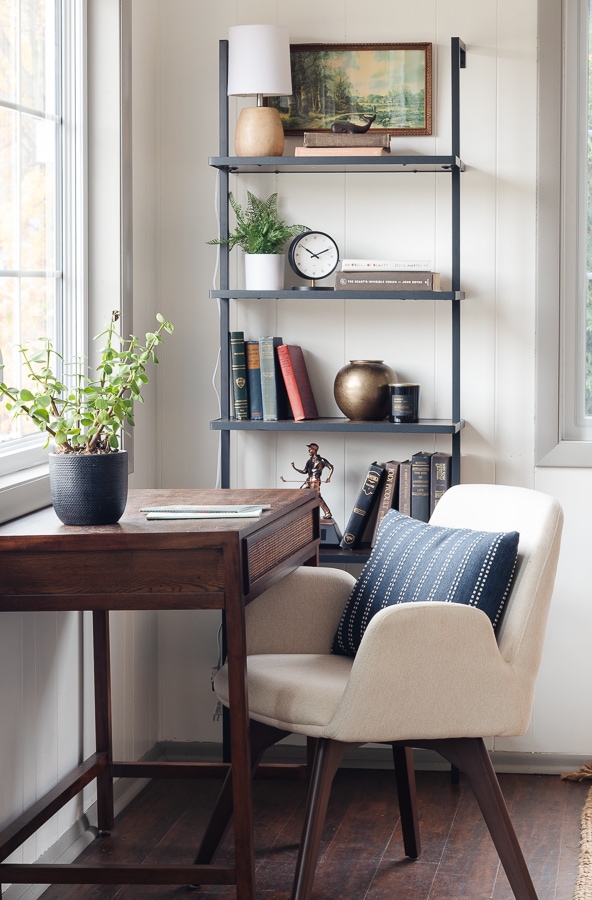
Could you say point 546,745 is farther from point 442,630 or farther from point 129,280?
point 129,280

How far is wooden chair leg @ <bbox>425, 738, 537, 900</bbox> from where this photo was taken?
2215 mm

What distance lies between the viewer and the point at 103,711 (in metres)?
2.75

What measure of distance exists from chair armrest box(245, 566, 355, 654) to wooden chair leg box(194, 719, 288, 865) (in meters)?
0.24

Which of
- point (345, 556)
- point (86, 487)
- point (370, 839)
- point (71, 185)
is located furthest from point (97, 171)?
point (370, 839)

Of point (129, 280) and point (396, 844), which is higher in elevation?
point (129, 280)

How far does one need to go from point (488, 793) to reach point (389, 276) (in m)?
1.39

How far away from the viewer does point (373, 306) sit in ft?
10.8

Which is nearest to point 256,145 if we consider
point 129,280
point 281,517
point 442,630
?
point 129,280

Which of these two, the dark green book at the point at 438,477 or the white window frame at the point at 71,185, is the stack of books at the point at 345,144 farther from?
the dark green book at the point at 438,477

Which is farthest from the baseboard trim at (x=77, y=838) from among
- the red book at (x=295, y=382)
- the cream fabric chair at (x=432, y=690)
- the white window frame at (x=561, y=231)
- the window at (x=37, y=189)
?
the white window frame at (x=561, y=231)

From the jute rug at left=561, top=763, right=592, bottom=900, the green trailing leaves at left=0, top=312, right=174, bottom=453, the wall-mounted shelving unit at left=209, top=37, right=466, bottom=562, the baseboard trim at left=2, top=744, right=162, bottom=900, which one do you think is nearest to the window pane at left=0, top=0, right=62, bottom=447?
the green trailing leaves at left=0, top=312, right=174, bottom=453

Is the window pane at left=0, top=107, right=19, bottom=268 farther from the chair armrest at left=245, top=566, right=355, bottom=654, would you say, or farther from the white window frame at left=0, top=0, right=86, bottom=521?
the chair armrest at left=245, top=566, right=355, bottom=654

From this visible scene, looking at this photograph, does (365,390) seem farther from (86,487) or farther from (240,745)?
(240,745)

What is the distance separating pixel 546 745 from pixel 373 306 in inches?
54.3
